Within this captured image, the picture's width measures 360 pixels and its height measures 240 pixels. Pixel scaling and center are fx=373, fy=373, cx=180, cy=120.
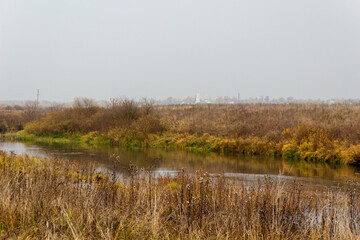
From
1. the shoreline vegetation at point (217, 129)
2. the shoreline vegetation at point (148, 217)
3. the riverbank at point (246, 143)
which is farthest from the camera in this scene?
the shoreline vegetation at point (217, 129)

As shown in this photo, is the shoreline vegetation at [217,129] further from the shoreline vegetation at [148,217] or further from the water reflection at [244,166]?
the shoreline vegetation at [148,217]

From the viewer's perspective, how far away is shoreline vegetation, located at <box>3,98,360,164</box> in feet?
85.9

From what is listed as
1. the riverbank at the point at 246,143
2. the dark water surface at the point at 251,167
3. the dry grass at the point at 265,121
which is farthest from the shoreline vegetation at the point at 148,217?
the dry grass at the point at 265,121

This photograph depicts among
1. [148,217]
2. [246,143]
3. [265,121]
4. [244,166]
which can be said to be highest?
[265,121]

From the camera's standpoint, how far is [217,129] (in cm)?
3475

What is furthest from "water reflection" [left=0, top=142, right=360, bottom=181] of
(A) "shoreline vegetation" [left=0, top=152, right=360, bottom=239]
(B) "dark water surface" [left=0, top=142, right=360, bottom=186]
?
(A) "shoreline vegetation" [left=0, top=152, right=360, bottom=239]

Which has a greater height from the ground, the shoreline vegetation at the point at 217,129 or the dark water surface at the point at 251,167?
the shoreline vegetation at the point at 217,129

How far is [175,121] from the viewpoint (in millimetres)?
39531

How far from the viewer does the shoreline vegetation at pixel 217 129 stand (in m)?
26.2

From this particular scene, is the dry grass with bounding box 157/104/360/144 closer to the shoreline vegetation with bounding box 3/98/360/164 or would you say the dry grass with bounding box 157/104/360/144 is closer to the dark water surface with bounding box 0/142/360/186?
the shoreline vegetation with bounding box 3/98/360/164

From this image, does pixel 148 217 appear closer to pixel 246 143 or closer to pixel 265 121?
pixel 246 143

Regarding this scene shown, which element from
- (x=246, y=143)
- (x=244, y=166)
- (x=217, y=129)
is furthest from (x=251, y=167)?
(x=217, y=129)

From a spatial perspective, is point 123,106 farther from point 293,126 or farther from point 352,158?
point 352,158

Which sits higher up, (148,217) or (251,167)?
(148,217)
